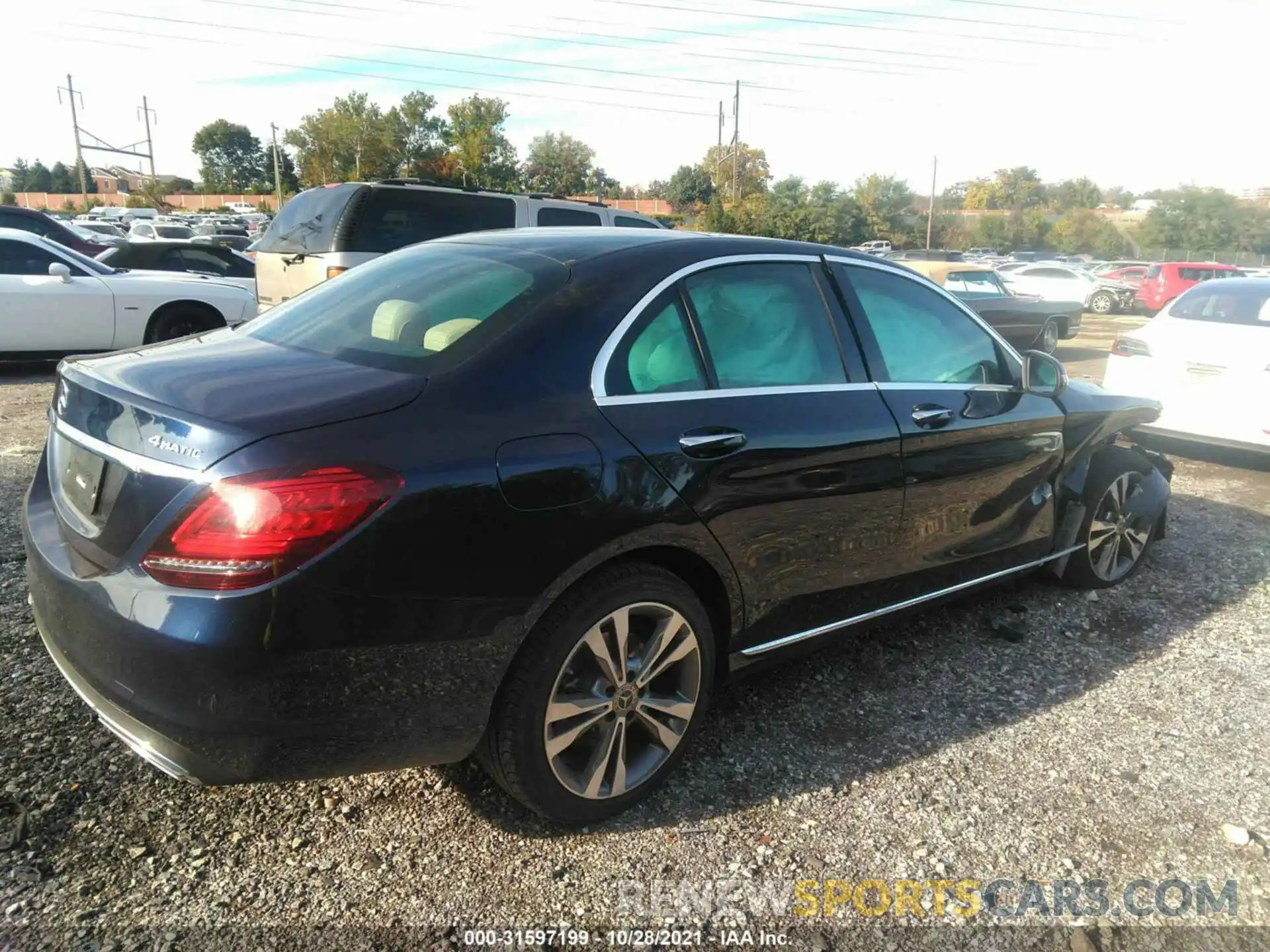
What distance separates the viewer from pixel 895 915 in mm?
2357

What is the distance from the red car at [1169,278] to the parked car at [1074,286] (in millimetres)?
490

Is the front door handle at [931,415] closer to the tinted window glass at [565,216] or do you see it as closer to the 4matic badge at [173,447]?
the 4matic badge at [173,447]

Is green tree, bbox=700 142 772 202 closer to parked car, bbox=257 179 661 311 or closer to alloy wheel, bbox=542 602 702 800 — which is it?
parked car, bbox=257 179 661 311

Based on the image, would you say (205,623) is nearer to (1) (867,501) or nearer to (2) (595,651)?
(2) (595,651)

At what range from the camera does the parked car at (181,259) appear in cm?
1142

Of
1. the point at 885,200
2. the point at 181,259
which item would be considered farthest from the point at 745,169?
the point at 181,259

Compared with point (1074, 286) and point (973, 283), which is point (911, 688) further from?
point (1074, 286)

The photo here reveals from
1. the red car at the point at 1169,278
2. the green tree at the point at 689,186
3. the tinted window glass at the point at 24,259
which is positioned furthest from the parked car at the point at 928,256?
the green tree at the point at 689,186

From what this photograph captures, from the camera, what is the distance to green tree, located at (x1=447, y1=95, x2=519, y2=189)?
5097cm

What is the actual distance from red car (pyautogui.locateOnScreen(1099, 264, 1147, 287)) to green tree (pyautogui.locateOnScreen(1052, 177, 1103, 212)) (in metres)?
63.1

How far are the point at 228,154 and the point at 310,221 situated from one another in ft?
360

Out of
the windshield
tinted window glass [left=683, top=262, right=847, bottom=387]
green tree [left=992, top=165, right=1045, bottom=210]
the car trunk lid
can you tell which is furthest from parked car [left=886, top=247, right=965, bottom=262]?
green tree [left=992, top=165, right=1045, bottom=210]

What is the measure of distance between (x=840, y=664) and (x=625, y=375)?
180cm

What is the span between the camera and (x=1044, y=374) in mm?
3953
